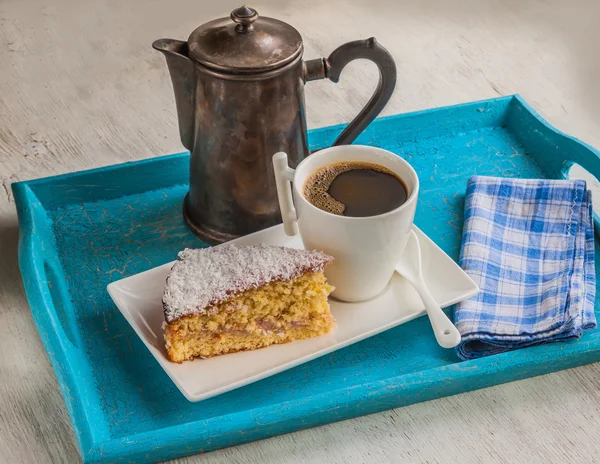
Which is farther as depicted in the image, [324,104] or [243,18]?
[324,104]

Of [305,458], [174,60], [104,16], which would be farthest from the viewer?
[104,16]

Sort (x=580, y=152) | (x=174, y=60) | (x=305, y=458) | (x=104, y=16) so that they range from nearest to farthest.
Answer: (x=305, y=458), (x=174, y=60), (x=580, y=152), (x=104, y=16)

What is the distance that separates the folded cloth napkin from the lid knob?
1.35 ft

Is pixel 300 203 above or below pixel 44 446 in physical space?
above

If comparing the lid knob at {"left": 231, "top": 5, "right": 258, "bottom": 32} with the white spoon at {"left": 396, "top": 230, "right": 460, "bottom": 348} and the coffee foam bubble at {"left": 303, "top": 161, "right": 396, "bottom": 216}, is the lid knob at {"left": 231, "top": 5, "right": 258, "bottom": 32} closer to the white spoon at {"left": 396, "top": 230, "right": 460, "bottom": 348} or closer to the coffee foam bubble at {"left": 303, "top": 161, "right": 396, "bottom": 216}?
the coffee foam bubble at {"left": 303, "top": 161, "right": 396, "bottom": 216}

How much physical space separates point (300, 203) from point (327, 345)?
0.17 m

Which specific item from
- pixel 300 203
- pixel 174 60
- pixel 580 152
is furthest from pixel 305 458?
pixel 580 152

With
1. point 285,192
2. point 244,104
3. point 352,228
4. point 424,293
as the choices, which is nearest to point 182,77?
point 244,104

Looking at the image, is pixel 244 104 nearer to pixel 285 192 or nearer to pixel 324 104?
pixel 285 192

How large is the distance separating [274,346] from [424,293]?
20cm

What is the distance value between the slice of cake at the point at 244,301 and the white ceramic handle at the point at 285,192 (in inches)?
3.2

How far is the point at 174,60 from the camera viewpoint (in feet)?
3.27

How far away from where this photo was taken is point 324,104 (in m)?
1.56

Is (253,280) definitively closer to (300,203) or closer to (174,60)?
(300,203)
